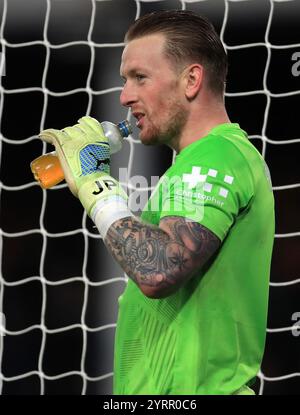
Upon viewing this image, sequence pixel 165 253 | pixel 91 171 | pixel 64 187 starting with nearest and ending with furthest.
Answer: pixel 165 253
pixel 91 171
pixel 64 187

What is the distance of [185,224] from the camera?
1.20 m

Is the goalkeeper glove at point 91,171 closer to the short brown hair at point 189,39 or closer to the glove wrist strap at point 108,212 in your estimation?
the glove wrist strap at point 108,212

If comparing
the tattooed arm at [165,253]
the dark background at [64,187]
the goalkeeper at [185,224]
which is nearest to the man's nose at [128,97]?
the goalkeeper at [185,224]

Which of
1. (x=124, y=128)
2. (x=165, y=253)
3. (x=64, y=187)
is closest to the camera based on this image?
(x=165, y=253)

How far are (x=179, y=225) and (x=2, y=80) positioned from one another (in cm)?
221

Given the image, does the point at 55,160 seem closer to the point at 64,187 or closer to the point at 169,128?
the point at 169,128

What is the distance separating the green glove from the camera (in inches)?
51.2

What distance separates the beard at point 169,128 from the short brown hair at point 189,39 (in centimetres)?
7

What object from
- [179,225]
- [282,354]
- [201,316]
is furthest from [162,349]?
[282,354]

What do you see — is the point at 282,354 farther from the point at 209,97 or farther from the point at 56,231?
the point at 209,97

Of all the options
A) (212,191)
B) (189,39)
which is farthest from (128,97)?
(212,191)

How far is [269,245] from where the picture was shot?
135 cm

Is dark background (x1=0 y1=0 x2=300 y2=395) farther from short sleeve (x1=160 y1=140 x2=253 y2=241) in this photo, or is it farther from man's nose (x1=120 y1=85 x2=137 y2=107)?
short sleeve (x1=160 y1=140 x2=253 y2=241)

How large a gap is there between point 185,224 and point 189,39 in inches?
13.5
